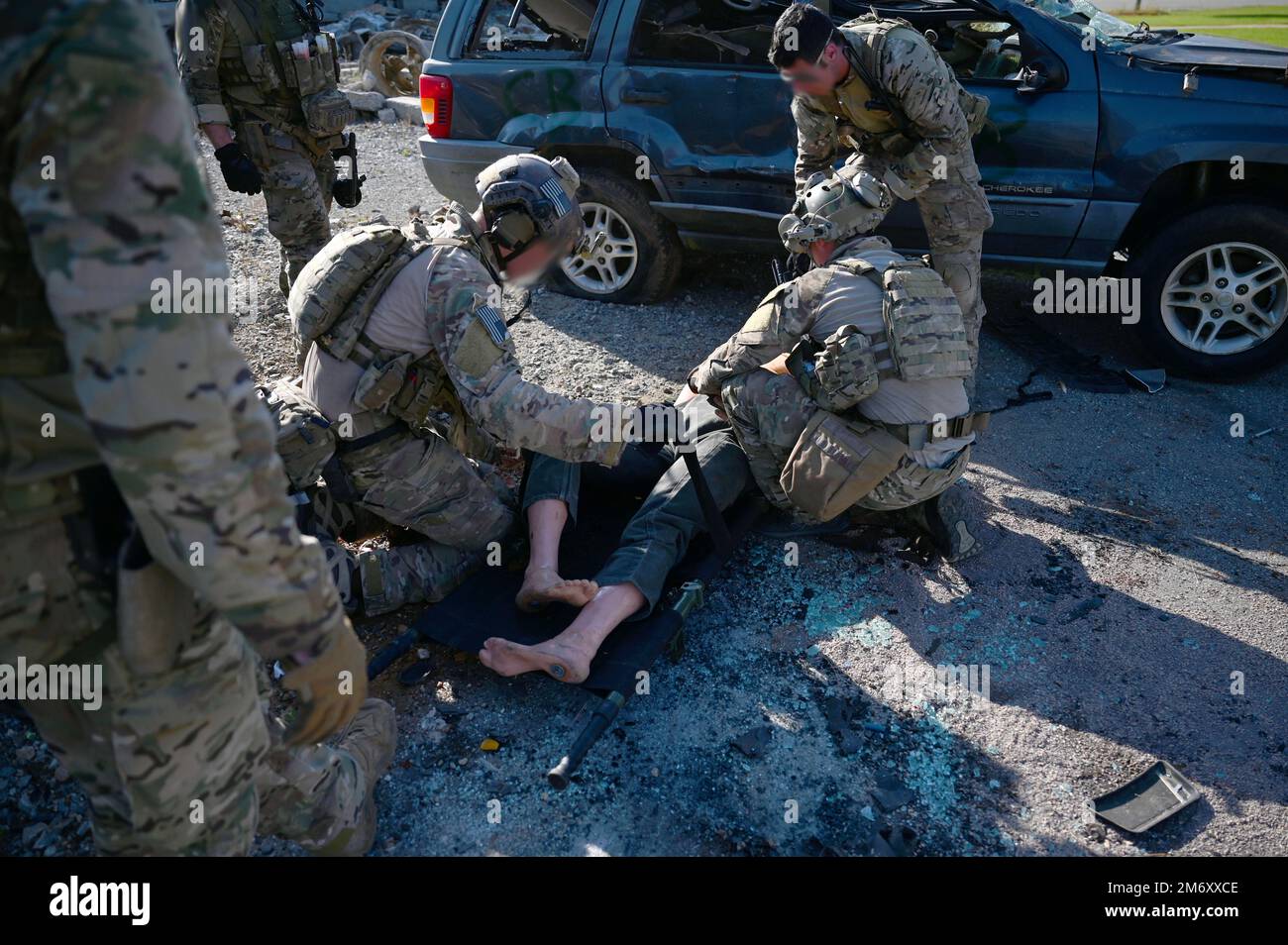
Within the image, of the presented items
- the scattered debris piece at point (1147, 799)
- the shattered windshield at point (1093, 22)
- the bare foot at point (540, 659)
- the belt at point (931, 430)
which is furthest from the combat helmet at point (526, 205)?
the shattered windshield at point (1093, 22)

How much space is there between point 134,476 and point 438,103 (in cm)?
511

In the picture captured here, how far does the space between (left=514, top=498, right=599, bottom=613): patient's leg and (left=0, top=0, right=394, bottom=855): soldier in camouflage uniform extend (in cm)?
134

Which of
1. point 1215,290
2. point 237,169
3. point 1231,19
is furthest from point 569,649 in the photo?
point 1231,19

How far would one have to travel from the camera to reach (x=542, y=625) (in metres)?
3.41

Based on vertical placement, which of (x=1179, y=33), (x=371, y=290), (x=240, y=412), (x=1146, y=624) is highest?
(x=1179, y=33)

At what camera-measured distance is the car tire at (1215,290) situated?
197 inches

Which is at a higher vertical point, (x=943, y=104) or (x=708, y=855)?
(x=943, y=104)

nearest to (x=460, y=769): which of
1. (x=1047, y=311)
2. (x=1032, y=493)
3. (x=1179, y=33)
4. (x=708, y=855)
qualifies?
(x=708, y=855)

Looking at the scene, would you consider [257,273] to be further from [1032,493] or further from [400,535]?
[1032,493]

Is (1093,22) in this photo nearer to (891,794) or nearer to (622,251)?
(622,251)

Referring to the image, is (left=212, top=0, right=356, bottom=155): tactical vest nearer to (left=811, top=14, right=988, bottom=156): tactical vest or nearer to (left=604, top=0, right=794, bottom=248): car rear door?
(left=604, top=0, right=794, bottom=248): car rear door

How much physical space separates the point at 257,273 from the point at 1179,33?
6.09 metres

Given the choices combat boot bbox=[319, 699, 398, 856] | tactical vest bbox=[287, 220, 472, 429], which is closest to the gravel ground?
combat boot bbox=[319, 699, 398, 856]

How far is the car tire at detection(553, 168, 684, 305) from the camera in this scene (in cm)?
595
